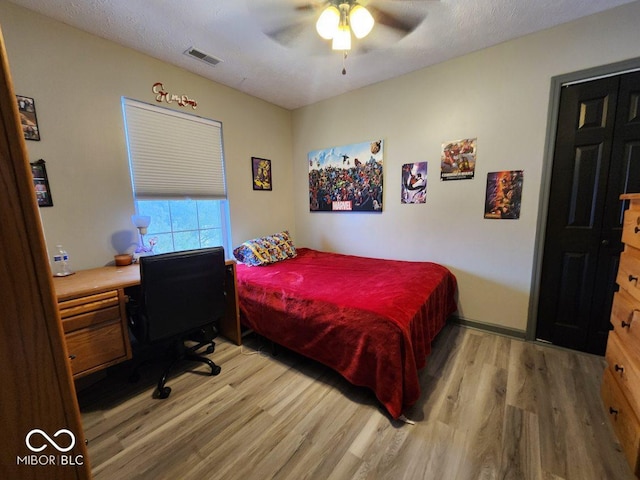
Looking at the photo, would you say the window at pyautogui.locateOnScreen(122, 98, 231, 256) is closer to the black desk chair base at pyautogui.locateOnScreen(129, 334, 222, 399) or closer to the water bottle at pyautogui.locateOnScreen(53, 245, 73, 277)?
the water bottle at pyautogui.locateOnScreen(53, 245, 73, 277)

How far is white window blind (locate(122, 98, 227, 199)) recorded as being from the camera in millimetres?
2291

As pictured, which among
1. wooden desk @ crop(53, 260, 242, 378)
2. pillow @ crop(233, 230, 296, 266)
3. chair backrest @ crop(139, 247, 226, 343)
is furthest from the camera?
pillow @ crop(233, 230, 296, 266)

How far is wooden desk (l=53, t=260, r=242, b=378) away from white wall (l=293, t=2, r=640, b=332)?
248 cm

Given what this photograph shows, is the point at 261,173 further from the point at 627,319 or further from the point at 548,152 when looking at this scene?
the point at 627,319

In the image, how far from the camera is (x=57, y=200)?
190 centimetres

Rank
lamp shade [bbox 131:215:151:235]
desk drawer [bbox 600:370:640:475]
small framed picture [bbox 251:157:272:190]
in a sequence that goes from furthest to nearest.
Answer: small framed picture [bbox 251:157:272:190] → lamp shade [bbox 131:215:151:235] → desk drawer [bbox 600:370:640:475]

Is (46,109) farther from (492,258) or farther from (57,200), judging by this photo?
(492,258)

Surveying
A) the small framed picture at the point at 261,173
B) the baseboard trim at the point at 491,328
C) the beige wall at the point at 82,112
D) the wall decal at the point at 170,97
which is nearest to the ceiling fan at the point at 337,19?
the wall decal at the point at 170,97

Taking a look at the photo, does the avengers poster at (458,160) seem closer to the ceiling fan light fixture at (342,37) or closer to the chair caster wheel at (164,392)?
the ceiling fan light fixture at (342,37)

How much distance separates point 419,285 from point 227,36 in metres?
2.56

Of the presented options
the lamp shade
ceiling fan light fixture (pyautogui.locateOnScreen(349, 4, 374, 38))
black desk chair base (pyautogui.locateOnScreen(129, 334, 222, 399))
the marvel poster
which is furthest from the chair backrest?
the marvel poster

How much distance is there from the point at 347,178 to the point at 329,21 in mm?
1762

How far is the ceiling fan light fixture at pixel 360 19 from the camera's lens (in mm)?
1587

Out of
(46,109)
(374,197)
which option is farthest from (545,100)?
(46,109)
